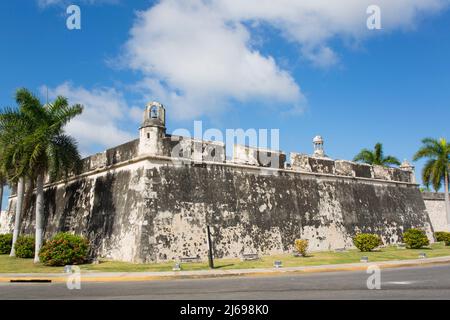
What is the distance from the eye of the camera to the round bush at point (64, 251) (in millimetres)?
Result: 15570

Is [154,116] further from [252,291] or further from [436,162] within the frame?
[436,162]

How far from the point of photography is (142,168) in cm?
1755

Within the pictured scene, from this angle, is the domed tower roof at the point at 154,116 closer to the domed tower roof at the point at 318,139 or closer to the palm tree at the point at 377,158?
the domed tower roof at the point at 318,139

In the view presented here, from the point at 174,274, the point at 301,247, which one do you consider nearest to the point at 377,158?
the point at 301,247

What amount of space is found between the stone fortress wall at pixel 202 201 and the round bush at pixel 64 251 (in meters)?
1.54

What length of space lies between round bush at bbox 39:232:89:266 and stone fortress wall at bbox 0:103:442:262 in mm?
1540

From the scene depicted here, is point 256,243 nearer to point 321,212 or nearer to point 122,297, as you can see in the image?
point 321,212

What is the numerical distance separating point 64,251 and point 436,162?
30975 millimetres

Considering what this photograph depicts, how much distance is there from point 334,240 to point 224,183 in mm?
7982

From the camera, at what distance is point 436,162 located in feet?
112

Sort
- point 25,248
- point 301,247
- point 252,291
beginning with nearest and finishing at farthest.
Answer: point 252,291 < point 301,247 < point 25,248

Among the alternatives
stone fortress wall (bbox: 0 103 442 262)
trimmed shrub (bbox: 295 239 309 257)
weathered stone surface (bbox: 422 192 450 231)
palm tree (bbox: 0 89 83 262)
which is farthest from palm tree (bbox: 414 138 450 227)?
palm tree (bbox: 0 89 83 262)

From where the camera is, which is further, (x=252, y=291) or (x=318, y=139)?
(x=318, y=139)
